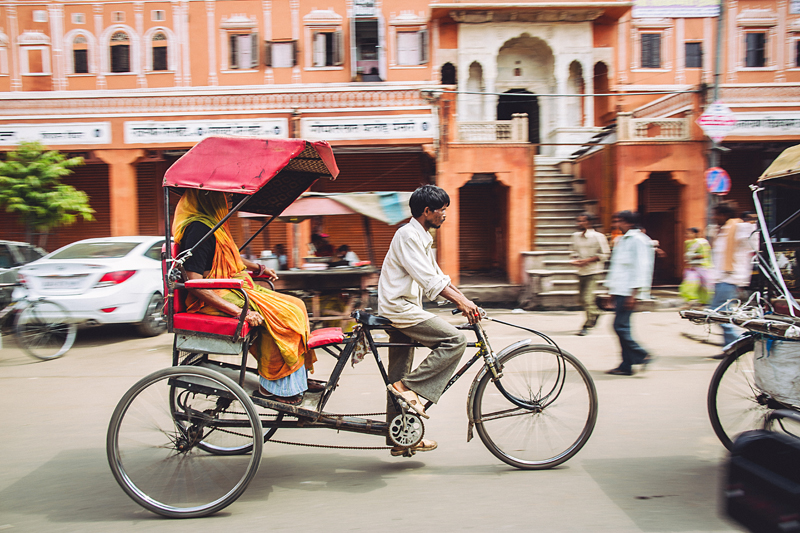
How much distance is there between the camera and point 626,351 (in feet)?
19.9

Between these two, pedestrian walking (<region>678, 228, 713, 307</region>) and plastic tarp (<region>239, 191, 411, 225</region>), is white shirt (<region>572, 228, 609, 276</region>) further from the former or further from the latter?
plastic tarp (<region>239, 191, 411, 225</region>)

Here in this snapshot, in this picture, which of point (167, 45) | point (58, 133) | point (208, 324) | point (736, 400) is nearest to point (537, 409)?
point (736, 400)

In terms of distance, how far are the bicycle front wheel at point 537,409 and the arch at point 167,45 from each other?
53.3ft

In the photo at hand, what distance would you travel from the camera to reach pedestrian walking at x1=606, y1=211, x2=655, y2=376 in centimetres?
605

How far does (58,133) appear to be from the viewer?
43.0 ft

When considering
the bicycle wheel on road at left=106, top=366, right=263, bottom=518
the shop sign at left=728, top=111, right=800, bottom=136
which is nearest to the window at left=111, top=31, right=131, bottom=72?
the bicycle wheel on road at left=106, top=366, right=263, bottom=518

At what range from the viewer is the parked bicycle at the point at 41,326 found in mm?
7141

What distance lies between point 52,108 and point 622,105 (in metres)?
16.3

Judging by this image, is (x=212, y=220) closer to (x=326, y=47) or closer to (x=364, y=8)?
(x=326, y=47)

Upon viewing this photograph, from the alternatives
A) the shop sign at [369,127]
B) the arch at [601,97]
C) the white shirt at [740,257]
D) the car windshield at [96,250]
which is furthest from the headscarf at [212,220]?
the arch at [601,97]

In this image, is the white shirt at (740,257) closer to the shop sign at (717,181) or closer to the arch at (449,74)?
the shop sign at (717,181)

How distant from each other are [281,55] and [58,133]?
6.65 metres

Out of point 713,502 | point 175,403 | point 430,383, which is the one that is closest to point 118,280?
point 175,403

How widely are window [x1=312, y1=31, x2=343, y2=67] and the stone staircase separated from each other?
701cm
